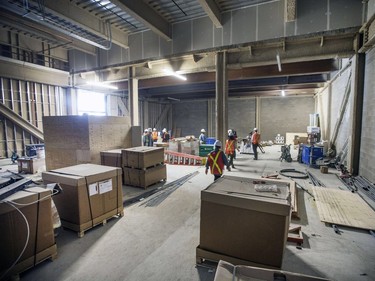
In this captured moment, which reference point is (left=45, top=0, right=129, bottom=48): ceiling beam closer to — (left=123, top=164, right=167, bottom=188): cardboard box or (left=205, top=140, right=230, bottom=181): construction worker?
(left=123, top=164, right=167, bottom=188): cardboard box

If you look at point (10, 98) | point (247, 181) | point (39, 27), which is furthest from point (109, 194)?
point (10, 98)

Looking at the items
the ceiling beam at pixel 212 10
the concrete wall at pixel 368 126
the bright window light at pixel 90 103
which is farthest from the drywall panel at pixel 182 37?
the bright window light at pixel 90 103

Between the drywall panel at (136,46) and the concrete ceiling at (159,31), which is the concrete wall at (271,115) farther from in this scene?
the drywall panel at (136,46)

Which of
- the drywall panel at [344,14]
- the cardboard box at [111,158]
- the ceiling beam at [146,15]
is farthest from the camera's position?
the cardboard box at [111,158]

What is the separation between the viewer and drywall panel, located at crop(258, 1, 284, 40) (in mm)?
8016

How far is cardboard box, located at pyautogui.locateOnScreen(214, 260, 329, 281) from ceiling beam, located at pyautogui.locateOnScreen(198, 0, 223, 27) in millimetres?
8097

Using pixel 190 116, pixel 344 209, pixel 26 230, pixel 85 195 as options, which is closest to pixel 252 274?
pixel 26 230

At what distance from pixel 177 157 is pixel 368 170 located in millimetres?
7968

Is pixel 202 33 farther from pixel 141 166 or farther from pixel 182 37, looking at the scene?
pixel 141 166

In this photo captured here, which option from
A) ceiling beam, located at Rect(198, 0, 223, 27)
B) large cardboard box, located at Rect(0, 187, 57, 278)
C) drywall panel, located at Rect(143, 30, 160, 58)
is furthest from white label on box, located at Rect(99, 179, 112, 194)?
drywall panel, located at Rect(143, 30, 160, 58)

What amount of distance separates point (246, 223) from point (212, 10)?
792cm

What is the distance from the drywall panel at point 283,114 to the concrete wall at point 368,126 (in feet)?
47.6

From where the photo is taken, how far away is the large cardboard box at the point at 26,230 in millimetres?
2756

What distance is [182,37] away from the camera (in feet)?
32.6
